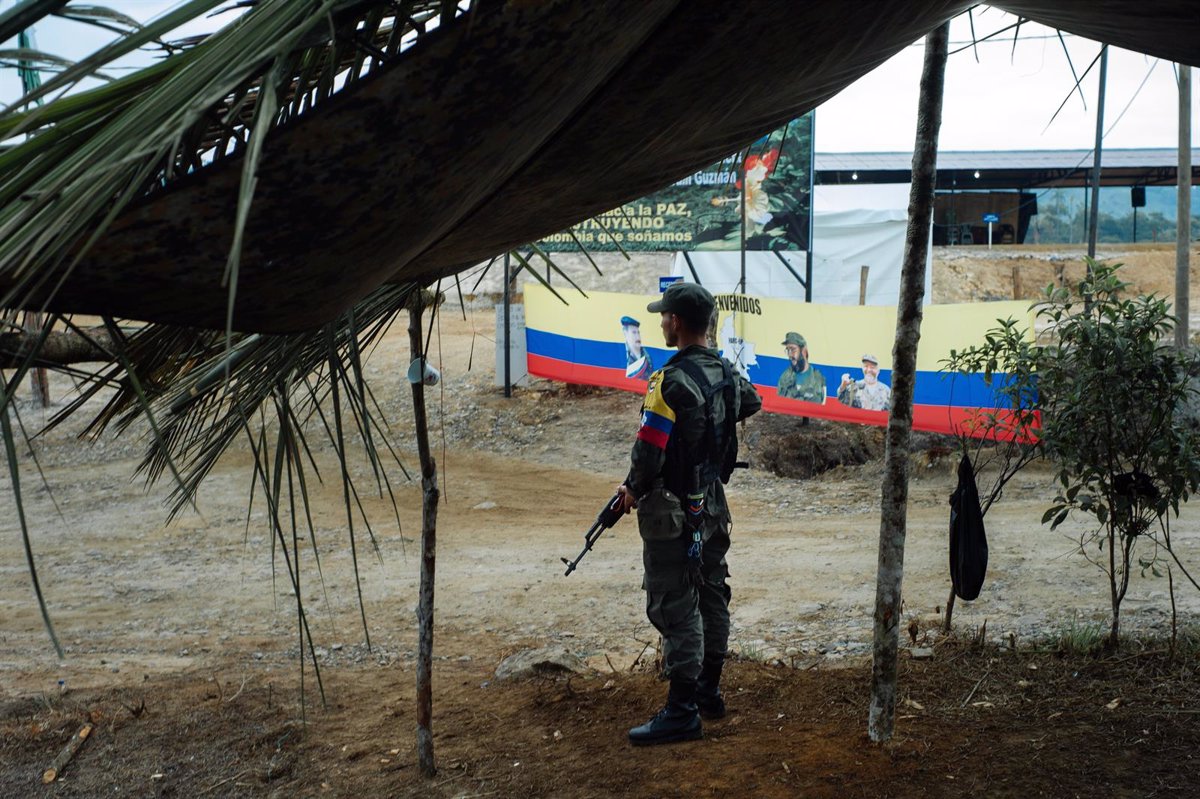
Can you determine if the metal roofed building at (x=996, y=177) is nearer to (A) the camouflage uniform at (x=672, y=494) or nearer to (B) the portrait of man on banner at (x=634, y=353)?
(B) the portrait of man on banner at (x=634, y=353)

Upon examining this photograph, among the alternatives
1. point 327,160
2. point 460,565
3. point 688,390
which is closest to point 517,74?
point 327,160

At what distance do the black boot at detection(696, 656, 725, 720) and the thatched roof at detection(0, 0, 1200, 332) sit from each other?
2493 millimetres

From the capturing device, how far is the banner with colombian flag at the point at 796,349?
10.5 meters

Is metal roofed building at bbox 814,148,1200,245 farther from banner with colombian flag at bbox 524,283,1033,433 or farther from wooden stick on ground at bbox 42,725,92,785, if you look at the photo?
wooden stick on ground at bbox 42,725,92,785

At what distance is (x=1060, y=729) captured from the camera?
390cm

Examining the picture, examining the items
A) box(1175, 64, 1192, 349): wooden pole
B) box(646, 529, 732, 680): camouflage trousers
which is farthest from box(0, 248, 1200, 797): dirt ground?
box(1175, 64, 1192, 349): wooden pole

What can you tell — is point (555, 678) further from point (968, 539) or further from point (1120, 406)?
point (1120, 406)

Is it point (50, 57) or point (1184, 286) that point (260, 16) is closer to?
point (50, 57)

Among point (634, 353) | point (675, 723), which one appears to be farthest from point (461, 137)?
point (634, 353)

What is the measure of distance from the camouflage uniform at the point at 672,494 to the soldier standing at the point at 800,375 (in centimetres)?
774

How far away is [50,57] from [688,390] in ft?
9.37

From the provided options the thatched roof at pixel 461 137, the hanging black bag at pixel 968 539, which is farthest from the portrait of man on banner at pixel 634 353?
the thatched roof at pixel 461 137

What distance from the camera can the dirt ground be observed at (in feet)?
12.4

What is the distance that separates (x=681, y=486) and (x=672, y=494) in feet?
0.20
